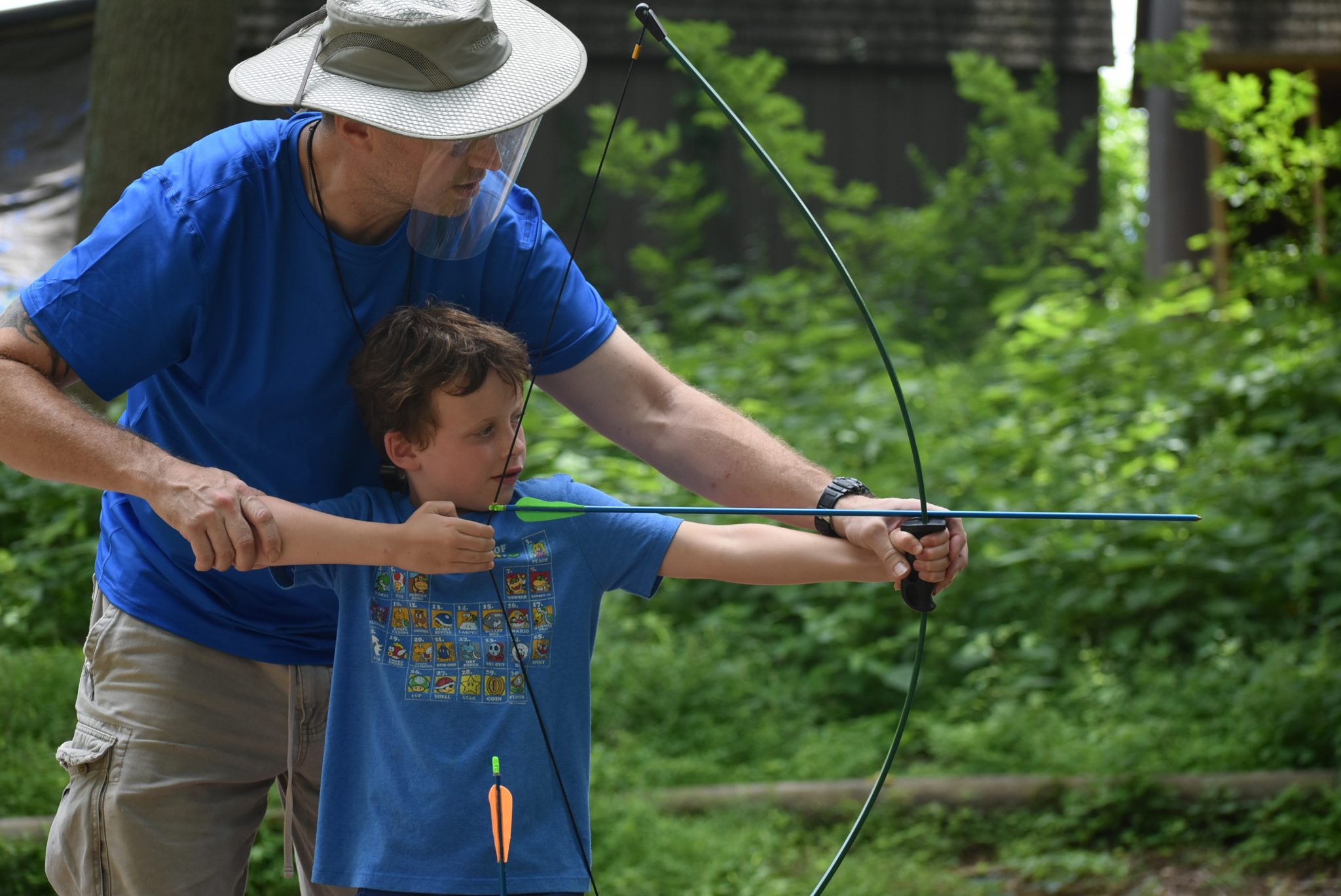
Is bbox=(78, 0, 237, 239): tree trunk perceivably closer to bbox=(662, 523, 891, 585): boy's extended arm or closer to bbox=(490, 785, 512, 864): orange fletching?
bbox=(662, 523, 891, 585): boy's extended arm

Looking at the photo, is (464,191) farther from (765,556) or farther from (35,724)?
(35,724)

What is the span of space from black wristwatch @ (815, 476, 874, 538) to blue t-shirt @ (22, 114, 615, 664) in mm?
634

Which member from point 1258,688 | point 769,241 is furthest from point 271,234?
point 769,241

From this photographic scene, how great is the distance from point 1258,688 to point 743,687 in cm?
174

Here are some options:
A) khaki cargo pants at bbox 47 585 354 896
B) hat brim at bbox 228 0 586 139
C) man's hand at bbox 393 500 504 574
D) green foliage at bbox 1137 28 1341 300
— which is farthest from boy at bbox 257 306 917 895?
green foliage at bbox 1137 28 1341 300

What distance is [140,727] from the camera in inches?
83.0

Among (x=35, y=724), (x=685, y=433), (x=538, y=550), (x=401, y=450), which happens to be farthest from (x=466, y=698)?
(x=35, y=724)

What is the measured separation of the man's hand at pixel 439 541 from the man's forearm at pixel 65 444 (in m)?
0.34

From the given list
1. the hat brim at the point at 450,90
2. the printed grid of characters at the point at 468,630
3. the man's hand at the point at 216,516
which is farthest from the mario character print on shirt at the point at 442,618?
the hat brim at the point at 450,90

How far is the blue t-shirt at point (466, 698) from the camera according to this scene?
1.98 meters

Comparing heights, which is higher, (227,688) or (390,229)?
(390,229)

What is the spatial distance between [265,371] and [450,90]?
52 cm

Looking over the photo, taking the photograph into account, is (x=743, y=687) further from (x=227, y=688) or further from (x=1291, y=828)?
(x=227, y=688)

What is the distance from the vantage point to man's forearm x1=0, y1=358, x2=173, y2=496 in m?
1.83
